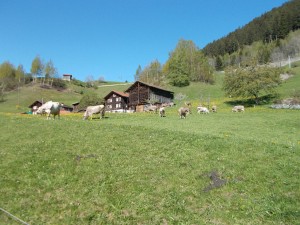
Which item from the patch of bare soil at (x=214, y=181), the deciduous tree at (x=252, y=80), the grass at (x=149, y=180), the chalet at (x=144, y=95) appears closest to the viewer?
the grass at (x=149, y=180)

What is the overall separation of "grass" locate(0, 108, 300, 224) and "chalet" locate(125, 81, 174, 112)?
67.4m

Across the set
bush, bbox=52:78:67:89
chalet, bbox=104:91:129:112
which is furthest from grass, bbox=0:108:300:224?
bush, bbox=52:78:67:89

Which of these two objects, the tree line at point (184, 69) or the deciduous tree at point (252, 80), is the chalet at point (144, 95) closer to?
the tree line at point (184, 69)

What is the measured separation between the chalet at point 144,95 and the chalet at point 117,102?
243cm

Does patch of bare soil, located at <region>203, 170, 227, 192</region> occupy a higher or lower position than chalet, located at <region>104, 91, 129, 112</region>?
lower

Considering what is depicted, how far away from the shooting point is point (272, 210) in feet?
36.1

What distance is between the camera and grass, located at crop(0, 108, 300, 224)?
11375mm

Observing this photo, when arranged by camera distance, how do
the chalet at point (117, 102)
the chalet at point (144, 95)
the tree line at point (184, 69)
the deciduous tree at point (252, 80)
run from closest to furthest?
the deciduous tree at point (252, 80)
the chalet at point (144, 95)
the chalet at point (117, 102)
the tree line at point (184, 69)

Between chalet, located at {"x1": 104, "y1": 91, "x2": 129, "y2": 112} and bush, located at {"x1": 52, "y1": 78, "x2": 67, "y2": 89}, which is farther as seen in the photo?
bush, located at {"x1": 52, "y1": 78, "x2": 67, "y2": 89}

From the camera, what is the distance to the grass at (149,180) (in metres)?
11.4

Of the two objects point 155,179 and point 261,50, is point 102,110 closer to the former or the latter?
point 155,179

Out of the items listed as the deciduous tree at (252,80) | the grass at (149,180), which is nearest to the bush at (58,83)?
the deciduous tree at (252,80)

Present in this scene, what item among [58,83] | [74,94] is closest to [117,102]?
[74,94]

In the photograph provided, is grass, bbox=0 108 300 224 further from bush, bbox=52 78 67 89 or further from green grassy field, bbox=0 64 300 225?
→ bush, bbox=52 78 67 89
